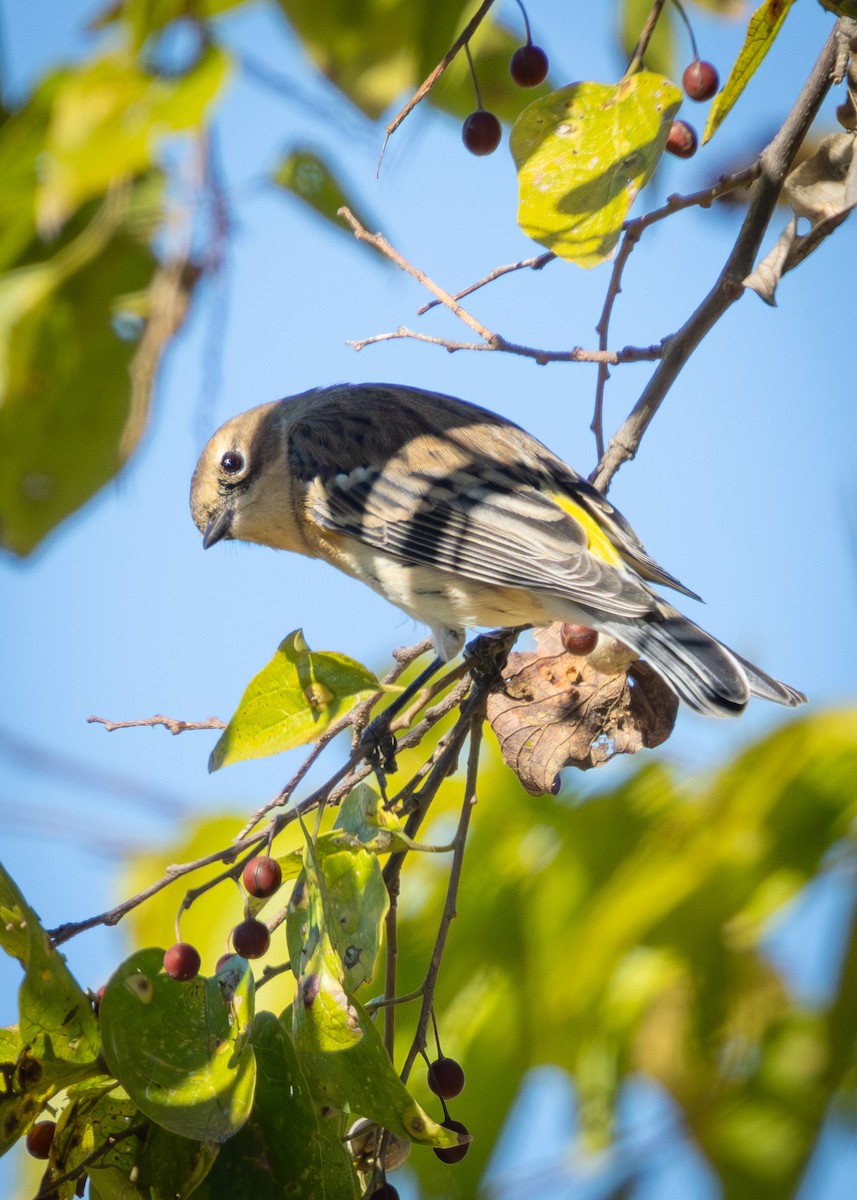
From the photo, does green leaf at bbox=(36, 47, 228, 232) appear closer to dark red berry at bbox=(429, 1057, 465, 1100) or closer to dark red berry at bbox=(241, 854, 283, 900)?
dark red berry at bbox=(241, 854, 283, 900)

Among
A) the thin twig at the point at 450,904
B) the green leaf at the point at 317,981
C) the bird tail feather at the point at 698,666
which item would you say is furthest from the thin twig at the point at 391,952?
the bird tail feather at the point at 698,666

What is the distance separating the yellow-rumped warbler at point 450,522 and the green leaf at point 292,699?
84 centimetres

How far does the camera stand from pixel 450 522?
358 centimetres

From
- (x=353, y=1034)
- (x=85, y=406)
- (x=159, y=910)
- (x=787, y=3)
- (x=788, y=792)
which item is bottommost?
(x=159, y=910)

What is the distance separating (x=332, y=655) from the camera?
95.3 inches

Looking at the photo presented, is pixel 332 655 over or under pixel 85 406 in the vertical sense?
over

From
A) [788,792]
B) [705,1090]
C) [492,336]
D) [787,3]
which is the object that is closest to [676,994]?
[705,1090]

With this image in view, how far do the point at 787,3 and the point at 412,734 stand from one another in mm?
1838

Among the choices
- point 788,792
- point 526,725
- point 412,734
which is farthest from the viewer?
point 526,725

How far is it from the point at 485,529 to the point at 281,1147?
196cm

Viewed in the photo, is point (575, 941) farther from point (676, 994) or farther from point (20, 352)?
point (20, 352)

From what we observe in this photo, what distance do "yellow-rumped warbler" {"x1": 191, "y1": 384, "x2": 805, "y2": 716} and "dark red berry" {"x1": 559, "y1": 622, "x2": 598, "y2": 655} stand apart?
4 cm

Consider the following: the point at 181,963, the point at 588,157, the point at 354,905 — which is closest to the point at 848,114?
the point at 588,157

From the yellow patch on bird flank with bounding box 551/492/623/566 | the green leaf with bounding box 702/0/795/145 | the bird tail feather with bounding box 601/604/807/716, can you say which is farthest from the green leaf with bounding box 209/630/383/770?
the green leaf with bounding box 702/0/795/145
